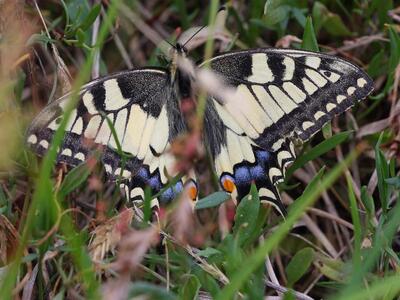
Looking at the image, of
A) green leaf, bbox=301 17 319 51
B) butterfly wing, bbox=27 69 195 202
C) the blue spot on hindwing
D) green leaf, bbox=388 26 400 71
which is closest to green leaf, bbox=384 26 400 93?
green leaf, bbox=388 26 400 71

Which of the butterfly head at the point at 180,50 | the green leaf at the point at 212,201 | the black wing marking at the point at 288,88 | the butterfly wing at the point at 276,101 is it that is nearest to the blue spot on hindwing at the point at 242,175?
the butterfly wing at the point at 276,101

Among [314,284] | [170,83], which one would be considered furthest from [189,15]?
[314,284]

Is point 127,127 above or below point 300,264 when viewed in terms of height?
above

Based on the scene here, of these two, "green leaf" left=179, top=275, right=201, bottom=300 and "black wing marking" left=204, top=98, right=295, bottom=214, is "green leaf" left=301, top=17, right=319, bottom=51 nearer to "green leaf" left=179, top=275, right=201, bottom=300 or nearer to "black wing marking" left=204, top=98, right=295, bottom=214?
"black wing marking" left=204, top=98, right=295, bottom=214

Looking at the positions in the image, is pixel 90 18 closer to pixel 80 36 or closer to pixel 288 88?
pixel 80 36

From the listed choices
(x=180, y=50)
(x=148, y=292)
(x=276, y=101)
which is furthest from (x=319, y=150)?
(x=148, y=292)

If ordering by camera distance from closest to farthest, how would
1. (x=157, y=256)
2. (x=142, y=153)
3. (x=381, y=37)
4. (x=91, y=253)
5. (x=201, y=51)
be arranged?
(x=91, y=253)
(x=157, y=256)
(x=142, y=153)
(x=381, y=37)
(x=201, y=51)

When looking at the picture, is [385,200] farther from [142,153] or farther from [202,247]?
[142,153]
